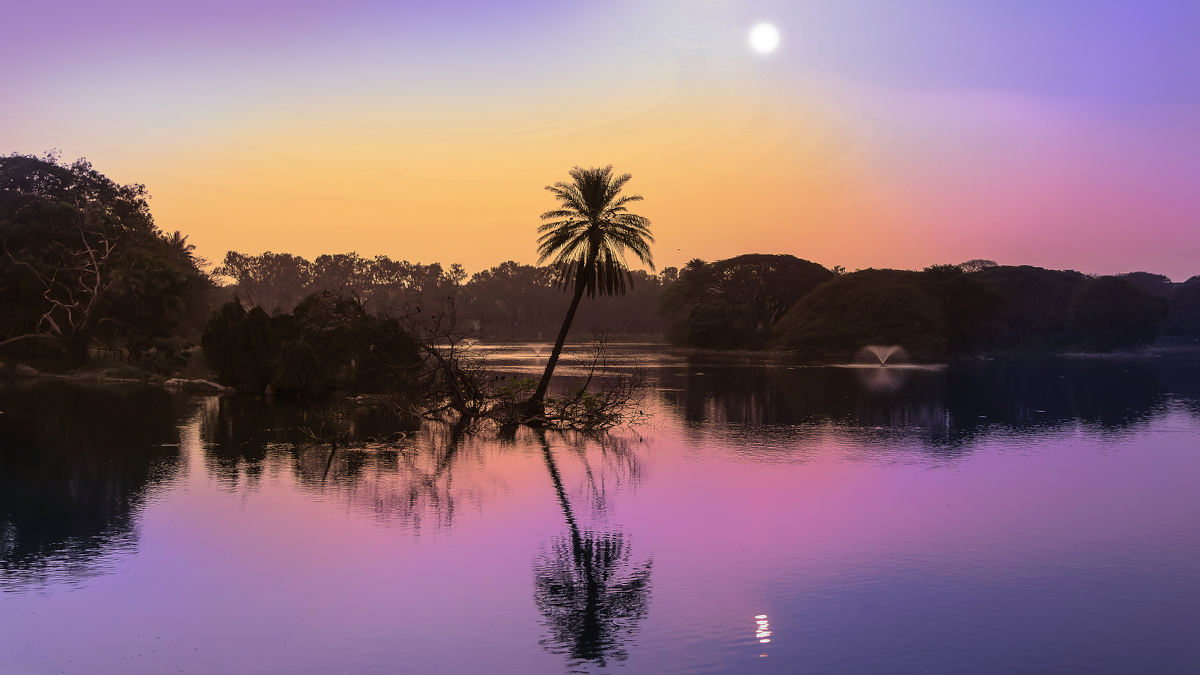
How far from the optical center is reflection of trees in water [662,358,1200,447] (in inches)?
2235

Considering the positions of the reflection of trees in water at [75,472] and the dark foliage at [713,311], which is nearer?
the reflection of trees in water at [75,472]

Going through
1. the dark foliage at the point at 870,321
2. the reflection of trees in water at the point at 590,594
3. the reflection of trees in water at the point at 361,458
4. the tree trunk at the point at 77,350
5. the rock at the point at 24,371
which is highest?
the dark foliage at the point at 870,321

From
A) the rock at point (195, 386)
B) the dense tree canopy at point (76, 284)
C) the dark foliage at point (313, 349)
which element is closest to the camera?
the dark foliage at point (313, 349)

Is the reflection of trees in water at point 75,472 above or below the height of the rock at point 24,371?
below

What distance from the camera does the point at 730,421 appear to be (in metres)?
55.6

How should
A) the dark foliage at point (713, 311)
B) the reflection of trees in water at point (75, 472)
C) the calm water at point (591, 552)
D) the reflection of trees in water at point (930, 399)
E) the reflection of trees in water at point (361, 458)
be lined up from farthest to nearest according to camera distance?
the dark foliage at point (713, 311), the reflection of trees in water at point (930, 399), the reflection of trees in water at point (361, 458), the reflection of trees in water at point (75, 472), the calm water at point (591, 552)

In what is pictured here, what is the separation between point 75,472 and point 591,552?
822 inches

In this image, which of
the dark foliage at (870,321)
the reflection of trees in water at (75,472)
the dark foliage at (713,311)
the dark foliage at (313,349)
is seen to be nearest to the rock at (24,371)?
the reflection of trees in water at (75,472)

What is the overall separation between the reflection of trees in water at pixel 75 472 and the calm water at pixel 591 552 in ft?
0.52

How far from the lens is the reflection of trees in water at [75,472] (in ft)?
76.9

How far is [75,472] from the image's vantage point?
114 ft

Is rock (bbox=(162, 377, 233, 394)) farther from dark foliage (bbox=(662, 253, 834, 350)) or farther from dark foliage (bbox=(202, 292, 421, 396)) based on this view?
dark foliage (bbox=(662, 253, 834, 350))

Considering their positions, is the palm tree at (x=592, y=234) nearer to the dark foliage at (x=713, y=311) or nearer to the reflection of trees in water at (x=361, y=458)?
the reflection of trees in water at (x=361, y=458)

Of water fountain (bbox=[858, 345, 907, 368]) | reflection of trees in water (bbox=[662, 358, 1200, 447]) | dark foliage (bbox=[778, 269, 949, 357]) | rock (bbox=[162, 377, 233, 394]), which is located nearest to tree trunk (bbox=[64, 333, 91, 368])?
rock (bbox=[162, 377, 233, 394])
